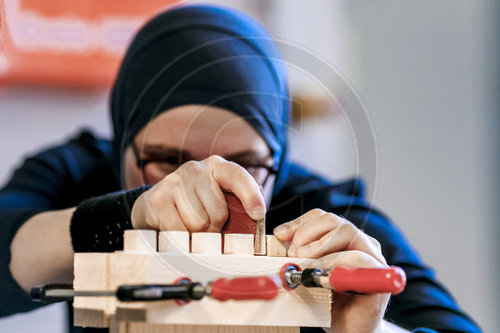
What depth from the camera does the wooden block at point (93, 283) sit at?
1.17 ft

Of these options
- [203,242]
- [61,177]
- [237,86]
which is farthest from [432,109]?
[203,242]

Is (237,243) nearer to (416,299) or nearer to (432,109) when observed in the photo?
(416,299)

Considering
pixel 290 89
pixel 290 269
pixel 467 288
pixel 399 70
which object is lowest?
pixel 467 288

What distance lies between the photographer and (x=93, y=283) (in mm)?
360

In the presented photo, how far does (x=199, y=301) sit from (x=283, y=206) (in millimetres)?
88

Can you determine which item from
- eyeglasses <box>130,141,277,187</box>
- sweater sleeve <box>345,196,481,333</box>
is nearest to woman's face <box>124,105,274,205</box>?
eyeglasses <box>130,141,277,187</box>

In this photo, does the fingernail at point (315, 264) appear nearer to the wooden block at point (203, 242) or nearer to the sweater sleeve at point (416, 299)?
the wooden block at point (203, 242)

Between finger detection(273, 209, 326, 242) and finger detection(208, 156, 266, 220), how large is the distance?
2 cm

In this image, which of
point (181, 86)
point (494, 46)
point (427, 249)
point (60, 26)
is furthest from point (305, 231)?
point (494, 46)

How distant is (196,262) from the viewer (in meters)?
0.36

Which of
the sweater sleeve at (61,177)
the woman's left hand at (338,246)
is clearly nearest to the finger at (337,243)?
the woman's left hand at (338,246)

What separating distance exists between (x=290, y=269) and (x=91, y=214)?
0.16m

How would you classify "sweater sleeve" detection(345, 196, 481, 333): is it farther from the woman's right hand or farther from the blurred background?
the blurred background

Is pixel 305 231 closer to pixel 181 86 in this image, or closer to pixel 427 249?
pixel 181 86
